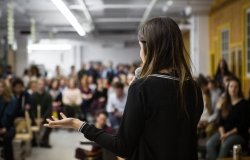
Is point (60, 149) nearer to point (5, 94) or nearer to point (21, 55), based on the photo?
point (5, 94)

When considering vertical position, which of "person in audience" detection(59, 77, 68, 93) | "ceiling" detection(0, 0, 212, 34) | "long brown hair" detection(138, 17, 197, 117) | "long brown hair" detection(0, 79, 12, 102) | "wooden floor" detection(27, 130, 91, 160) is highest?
"ceiling" detection(0, 0, 212, 34)

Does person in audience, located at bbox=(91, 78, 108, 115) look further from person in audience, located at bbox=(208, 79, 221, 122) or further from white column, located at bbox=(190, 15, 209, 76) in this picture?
person in audience, located at bbox=(208, 79, 221, 122)

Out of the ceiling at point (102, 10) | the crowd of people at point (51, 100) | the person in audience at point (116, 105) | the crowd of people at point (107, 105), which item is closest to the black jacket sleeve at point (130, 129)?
the crowd of people at point (51, 100)

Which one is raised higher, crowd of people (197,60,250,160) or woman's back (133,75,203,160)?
woman's back (133,75,203,160)

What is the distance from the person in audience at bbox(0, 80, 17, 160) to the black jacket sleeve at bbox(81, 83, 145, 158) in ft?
17.1

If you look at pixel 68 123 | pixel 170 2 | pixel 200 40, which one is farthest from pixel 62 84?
pixel 68 123

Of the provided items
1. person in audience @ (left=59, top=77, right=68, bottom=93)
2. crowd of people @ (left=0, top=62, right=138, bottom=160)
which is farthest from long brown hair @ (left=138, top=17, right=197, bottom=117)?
person in audience @ (left=59, top=77, right=68, bottom=93)

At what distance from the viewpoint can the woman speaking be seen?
1707mm

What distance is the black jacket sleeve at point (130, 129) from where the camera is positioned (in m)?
1.69

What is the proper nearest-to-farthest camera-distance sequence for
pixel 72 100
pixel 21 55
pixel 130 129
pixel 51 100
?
pixel 130 129 < pixel 51 100 < pixel 72 100 < pixel 21 55

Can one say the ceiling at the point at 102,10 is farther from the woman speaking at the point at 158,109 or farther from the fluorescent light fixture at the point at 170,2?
the woman speaking at the point at 158,109

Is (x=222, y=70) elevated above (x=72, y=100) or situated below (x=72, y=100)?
above

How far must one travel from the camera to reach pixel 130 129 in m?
1.69

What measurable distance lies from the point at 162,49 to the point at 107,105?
301 inches
